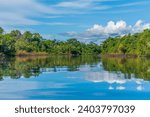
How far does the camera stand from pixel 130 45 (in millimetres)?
71062

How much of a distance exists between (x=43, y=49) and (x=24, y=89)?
64.1m

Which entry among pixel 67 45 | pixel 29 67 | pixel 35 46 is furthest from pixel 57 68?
pixel 67 45

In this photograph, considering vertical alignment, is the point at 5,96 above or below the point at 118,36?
below

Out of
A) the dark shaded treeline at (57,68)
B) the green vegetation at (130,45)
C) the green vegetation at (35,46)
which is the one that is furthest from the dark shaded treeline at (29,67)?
the green vegetation at (130,45)

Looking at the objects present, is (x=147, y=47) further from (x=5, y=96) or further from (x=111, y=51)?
(x=5, y=96)

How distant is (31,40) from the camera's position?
73125mm

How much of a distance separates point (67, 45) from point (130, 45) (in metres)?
18.8

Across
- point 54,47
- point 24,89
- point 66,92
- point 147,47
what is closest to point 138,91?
point 66,92

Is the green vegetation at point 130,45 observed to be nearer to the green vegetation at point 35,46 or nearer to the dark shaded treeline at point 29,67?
the green vegetation at point 35,46

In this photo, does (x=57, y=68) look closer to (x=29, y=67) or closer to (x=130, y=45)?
(x=29, y=67)

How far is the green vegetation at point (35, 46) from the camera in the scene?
55.2 meters

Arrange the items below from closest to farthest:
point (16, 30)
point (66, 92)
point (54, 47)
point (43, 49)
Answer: point (66, 92) < point (16, 30) < point (43, 49) < point (54, 47)

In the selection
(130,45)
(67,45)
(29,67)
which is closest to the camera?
(29,67)

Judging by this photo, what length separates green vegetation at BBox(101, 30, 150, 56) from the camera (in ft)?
193
